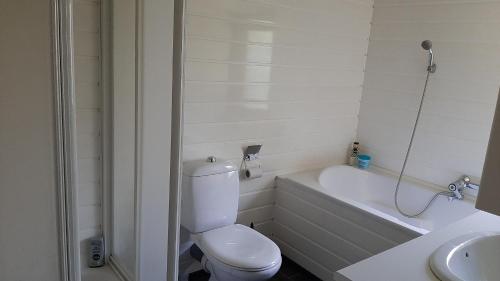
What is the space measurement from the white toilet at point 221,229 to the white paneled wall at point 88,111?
0.52 metres


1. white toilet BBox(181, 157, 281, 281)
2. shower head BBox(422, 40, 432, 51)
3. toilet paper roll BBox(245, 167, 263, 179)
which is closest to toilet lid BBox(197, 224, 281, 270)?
white toilet BBox(181, 157, 281, 281)

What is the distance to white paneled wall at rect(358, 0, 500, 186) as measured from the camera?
2836 mm

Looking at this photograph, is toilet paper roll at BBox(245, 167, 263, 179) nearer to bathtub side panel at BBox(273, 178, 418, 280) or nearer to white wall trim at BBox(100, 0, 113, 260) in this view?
bathtub side panel at BBox(273, 178, 418, 280)

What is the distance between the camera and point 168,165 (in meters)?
1.61

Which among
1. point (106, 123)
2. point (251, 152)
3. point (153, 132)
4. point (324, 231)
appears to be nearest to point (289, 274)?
point (324, 231)

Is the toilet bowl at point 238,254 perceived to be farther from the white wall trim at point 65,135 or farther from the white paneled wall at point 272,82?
the white wall trim at point 65,135

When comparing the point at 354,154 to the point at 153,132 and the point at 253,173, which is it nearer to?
the point at 253,173

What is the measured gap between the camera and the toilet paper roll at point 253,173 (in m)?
2.93

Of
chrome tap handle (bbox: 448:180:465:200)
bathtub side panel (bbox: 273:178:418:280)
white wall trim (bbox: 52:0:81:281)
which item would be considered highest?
white wall trim (bbox: 52:0:81:281)

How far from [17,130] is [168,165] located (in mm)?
576

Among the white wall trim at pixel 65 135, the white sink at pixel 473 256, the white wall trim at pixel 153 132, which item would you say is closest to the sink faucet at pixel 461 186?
the white sink at pixel 473 256

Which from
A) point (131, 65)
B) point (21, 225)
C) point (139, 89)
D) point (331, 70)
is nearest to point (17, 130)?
point (21, 225)

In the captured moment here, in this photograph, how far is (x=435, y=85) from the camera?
3.09 m

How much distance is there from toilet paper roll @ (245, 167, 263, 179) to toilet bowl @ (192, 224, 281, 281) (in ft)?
1.47
